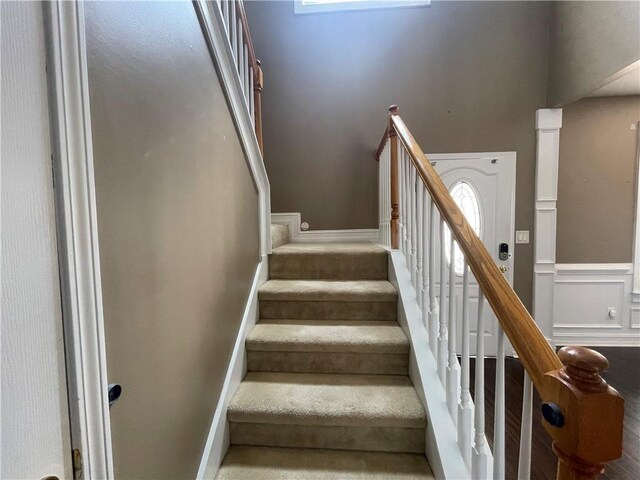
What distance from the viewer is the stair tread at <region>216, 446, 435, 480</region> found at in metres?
1.08

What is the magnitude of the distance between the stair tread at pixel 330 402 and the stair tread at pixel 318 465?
0.13 metres

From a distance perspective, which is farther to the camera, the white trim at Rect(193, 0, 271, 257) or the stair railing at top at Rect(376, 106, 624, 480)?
the white trim at Rect(193, 0, 271, 257)

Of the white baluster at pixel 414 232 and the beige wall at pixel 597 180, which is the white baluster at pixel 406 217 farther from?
the beige wall at pixel 597 180

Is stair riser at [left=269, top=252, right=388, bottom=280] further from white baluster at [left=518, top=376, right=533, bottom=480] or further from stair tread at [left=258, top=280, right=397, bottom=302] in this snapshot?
white baluster at [left=518, top=376, right=533, bottom=480]

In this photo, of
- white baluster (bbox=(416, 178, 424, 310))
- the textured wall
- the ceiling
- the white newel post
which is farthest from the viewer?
the white newel post

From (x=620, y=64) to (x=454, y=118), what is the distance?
112 cm

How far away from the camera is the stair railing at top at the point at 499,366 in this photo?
481 millimetres

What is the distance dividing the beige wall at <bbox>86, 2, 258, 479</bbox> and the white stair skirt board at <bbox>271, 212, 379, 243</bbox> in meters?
1.59

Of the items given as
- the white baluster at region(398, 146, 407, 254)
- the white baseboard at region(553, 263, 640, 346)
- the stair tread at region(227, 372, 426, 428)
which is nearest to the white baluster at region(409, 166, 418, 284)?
the white baluster at region(398, 146, 407, 254)

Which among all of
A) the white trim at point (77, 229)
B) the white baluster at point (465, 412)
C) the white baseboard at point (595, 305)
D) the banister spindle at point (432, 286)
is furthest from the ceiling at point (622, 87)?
the white trim at point (77, 229)

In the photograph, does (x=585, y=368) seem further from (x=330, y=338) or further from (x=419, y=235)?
(x=330, y=338)

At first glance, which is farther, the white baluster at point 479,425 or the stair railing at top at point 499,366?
the white baluster at point 479,425

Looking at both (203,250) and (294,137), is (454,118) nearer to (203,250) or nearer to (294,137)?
(294,137)

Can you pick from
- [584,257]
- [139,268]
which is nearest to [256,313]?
[139,268]
